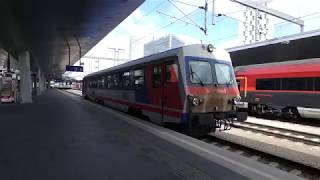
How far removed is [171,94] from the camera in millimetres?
11609

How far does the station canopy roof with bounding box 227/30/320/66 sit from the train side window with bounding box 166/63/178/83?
374 inches

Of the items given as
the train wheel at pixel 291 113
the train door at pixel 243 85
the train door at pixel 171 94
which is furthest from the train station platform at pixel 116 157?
the train door at pixel 243 85

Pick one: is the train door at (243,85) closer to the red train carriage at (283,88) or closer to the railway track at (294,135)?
the red train carriage at (283,88)

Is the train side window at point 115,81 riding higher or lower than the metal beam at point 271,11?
lower

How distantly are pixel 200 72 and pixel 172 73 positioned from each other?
0.88 metres

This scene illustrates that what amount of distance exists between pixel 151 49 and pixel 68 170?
3089 centimetres

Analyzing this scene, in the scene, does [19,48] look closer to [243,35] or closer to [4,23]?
[4,23]

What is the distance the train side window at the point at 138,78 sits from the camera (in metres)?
14.1

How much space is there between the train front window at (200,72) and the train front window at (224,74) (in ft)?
1.14

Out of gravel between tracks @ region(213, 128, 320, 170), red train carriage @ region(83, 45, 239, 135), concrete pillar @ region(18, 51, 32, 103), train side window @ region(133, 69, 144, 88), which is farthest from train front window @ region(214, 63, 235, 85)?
concrete pillar @ region(18, 51, 32, 103)

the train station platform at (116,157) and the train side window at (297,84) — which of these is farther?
the train side window at (297,84)

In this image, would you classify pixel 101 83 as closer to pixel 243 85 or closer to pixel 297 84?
pixel 243 85

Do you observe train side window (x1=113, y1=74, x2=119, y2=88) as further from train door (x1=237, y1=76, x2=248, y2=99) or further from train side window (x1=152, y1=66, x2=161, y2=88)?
train door (x1=237, y1=76, x2=248, y2=99)

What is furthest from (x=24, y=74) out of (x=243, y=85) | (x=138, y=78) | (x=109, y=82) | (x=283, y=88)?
(x=283, y=88)
